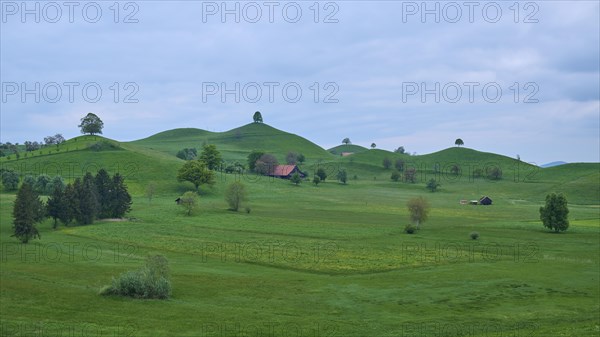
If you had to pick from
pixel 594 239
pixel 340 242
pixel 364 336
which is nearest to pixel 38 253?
pixel 340 242

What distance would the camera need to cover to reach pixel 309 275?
51.9 meters

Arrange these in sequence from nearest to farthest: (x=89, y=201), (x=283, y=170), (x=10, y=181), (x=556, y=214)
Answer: (x=556, y=214) → (x=89, y=201) → (x=10, y=181) → (x=283, y=170)

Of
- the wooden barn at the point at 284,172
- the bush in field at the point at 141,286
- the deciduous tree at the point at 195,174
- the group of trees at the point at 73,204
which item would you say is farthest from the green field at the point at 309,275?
the wooden barn at the point at 284,172

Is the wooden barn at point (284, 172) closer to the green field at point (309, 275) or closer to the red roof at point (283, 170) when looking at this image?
the red roof at point (283, 170)

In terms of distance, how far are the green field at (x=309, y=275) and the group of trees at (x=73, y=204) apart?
2687 millimetres

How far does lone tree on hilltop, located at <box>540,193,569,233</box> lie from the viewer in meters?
85.9

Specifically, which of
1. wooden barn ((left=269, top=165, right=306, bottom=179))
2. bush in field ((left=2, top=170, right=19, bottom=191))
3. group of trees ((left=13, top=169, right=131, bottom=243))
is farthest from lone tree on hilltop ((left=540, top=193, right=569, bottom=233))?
bush in field ((left=2, top=170, right=19, bottom=191))

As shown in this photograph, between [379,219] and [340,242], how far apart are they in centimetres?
3115

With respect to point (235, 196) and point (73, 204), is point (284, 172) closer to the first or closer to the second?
point (235, 196)

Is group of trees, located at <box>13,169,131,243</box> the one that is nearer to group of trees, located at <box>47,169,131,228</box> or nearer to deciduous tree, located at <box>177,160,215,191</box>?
group of trees, located at <box>47,169,131,228</box>

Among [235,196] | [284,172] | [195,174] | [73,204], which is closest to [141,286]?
[73,204]

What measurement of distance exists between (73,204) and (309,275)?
5491 centimetres

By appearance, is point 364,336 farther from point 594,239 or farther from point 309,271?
point 594,239

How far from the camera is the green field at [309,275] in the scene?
35406 mm
